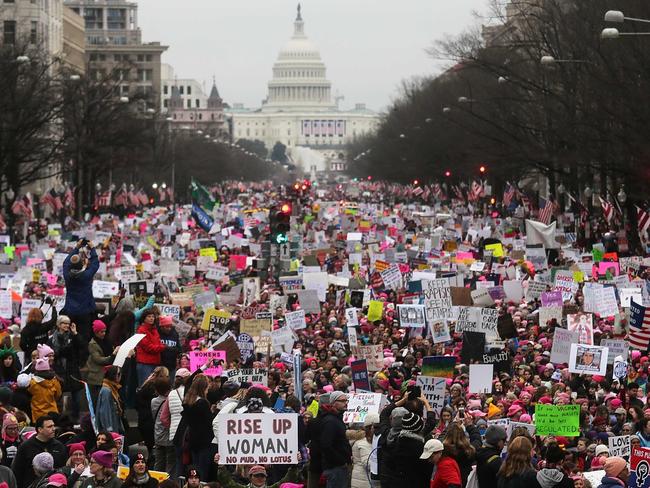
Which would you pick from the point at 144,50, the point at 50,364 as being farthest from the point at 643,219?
Result: the point at 144,50

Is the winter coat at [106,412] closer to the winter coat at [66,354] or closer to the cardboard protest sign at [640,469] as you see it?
the winter coat at [66,354]

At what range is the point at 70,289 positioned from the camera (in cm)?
Answer: 2236

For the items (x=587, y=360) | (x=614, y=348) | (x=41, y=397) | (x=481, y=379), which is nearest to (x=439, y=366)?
(x=481, y=379)

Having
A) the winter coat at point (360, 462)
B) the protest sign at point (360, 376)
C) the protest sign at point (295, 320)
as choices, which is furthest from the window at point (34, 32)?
the winter coat at point (360, 462)

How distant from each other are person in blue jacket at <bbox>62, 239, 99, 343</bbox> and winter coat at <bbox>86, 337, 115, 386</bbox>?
7.97ft

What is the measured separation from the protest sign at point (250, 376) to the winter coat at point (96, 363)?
127cm

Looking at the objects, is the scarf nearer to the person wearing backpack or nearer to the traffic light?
the person wearing backpack

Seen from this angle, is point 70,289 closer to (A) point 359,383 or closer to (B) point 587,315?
(A) point 359,383

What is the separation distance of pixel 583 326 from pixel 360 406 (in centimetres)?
732

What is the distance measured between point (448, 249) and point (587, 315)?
2159 cm

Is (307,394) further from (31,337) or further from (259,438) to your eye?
(259,438)

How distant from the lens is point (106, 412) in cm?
1733

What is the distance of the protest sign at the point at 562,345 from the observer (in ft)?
71.3

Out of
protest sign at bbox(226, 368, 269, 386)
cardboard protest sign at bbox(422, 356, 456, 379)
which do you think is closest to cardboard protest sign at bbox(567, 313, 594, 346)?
cardboard protest sign at bbox(422, 356, 456, 379)
